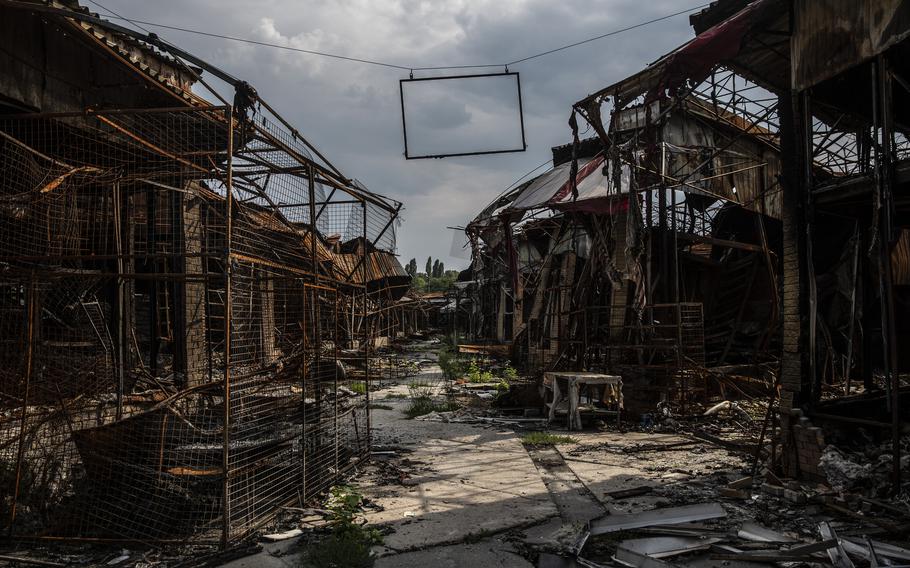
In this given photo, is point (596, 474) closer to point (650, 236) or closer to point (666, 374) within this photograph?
point (666, 374)

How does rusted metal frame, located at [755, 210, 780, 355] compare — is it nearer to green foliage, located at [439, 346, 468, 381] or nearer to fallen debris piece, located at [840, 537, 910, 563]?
green foliage, located at [439, 346, 468, 381]

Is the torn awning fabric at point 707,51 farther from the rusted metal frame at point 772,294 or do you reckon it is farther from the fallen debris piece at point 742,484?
the rusted metal frame at point 772,294

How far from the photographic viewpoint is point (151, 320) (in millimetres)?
9539

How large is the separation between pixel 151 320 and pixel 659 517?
802 cm

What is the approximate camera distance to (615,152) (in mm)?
10719

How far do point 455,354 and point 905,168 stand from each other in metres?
18.9

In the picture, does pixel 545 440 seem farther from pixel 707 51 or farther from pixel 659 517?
pixel 707 51

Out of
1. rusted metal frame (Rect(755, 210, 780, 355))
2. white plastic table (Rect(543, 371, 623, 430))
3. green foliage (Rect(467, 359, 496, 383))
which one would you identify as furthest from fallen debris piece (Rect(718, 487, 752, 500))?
green foliage (Rect(467, 359, 496, 383))

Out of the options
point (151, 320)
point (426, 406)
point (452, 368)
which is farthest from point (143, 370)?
point (452, 368)

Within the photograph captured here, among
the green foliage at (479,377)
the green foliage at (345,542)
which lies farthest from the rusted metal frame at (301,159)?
the green foliage at (479,377)

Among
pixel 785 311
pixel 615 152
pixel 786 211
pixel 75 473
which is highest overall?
pixel 615 152

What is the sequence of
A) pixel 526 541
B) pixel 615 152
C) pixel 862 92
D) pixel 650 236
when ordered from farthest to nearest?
pixel 650 236, pixel 615 152, pixel 862 92, pixel 526 541

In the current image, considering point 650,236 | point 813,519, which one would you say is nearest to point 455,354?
point 650,236

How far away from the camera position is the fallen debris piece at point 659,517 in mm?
5230
